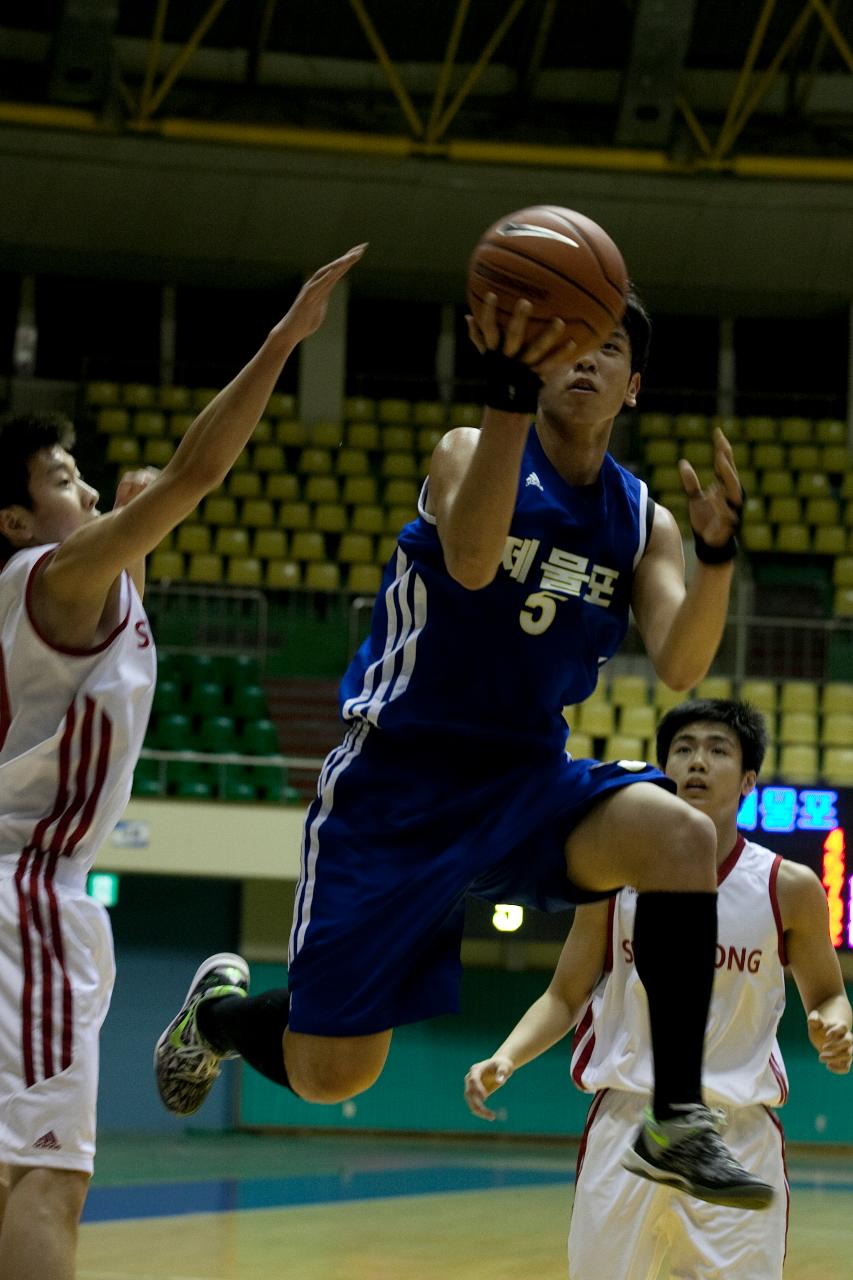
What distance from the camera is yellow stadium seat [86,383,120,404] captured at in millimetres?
18625

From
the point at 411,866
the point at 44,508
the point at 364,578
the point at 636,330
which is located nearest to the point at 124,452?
the point at 364,578

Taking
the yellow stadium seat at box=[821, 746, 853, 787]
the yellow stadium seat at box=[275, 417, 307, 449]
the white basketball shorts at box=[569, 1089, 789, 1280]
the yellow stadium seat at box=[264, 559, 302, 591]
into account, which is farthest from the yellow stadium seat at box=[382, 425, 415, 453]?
the white basketball shorts at box=[569, 1089, 789, 1280]

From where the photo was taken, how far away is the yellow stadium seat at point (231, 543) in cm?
1717

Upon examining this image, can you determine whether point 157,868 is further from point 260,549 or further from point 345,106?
point 345,106

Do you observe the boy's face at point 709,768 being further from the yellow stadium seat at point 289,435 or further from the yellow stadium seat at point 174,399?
the yellow stadium seat at point 174,399

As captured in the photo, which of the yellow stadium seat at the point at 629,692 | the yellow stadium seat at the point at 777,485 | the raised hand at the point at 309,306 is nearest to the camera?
the raised hand at the point at 309,306

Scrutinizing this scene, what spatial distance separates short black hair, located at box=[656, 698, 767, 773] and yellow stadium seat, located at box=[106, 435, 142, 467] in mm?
13270

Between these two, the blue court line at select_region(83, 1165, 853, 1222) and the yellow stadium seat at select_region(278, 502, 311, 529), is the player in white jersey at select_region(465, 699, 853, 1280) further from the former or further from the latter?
the yellow stadium seat at select_region(278, 502, 311, 529)

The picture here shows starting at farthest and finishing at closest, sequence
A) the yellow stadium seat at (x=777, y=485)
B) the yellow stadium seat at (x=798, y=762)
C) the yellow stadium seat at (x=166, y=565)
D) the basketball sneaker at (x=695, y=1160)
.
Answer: the yellow stadium seat at (x=777, y=485), the yellow stadium seat at (x=166, y=565), the yellow stadium seat at (x=798, y=762), the basketball sneaker at (x=695, y=1160)

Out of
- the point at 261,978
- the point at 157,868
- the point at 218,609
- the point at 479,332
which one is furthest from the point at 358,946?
the point at 218,609

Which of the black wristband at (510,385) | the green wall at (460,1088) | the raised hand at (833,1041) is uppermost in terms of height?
the black wristband at (510,385)

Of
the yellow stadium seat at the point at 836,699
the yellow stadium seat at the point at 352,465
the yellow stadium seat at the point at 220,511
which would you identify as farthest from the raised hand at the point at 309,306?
the yellow stadium seat at the point at 352,465

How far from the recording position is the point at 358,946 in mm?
3816

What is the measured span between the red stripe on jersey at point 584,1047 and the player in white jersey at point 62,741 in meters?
1.53
